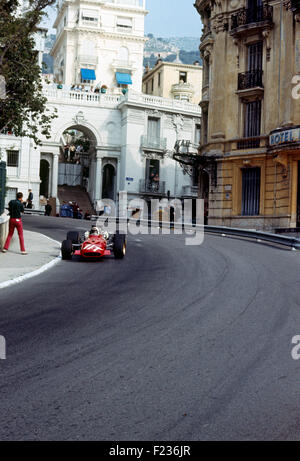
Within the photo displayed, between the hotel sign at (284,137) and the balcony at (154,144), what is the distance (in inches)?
902

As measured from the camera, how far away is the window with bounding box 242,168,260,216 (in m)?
31.6

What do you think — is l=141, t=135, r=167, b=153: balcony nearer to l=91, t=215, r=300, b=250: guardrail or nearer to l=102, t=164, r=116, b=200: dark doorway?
l=102, t=164, r=116, b=200: dark doorway

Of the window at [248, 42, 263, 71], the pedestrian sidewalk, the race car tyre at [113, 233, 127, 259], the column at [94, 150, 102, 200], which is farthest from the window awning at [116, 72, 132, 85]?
the race car tyre at [113, 233, 127, 259]

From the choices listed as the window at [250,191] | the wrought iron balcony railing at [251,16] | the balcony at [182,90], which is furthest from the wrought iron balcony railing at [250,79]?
the balcony at [182,90]

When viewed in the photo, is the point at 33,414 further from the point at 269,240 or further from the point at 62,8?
the point at 62,8

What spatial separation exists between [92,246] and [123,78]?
5202 cm

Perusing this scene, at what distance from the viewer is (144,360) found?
5.61m

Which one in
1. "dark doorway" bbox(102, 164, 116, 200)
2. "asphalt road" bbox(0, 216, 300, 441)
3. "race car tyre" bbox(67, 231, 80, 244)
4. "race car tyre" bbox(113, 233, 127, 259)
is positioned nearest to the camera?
"asphalt road" bbox(0, 216, 300, 441)

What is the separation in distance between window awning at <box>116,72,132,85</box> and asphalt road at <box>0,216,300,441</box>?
5470 centimetres

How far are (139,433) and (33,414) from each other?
0.83 meters

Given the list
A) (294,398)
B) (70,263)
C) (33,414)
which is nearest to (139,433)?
(33,414)

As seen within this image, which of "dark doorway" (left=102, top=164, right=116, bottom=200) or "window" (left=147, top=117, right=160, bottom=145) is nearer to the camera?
"window" (left=147, top=117, right=160, bottom=145)

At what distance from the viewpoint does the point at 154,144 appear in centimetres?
5206

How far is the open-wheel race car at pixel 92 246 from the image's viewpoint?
15.1 metres
